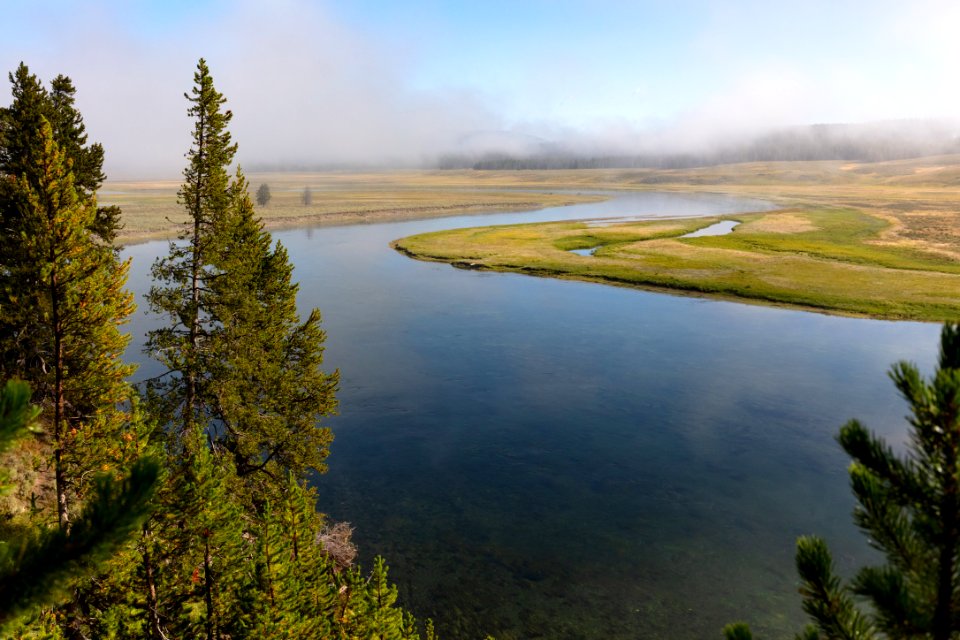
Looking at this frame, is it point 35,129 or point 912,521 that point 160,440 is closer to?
point 35,129

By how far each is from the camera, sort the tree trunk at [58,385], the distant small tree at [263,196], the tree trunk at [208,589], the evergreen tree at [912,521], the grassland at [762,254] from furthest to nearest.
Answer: the distant small tree at [263,196]
the grassland at [762,254]
the tree trunk at [208,589]
the tree trunk at [58,385]
the evergreen tree at [912,521]

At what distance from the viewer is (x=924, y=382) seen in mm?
4746

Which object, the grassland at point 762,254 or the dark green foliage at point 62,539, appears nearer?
the dark green foliage at point 62,539

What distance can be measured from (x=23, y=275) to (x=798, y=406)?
45.5 metres

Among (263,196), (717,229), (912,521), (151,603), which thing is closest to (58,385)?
(151,603)

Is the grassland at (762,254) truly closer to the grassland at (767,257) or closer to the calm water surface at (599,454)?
the grassland at (767,257)

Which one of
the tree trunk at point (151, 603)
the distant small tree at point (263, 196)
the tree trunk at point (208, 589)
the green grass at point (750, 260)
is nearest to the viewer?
the tree trunk at point (151, 603)

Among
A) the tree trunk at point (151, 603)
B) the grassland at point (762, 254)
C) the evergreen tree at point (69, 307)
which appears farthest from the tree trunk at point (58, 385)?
the grassland at point (762, 254)

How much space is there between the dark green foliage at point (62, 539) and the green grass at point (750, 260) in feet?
246

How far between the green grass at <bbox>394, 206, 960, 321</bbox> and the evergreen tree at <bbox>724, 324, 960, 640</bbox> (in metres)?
70.0

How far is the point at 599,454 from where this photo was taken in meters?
36.7

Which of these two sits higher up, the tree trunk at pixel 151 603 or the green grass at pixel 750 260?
the green grass at pixel 750 260

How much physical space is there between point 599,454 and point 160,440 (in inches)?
985

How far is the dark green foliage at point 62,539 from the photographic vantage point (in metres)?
4.24
